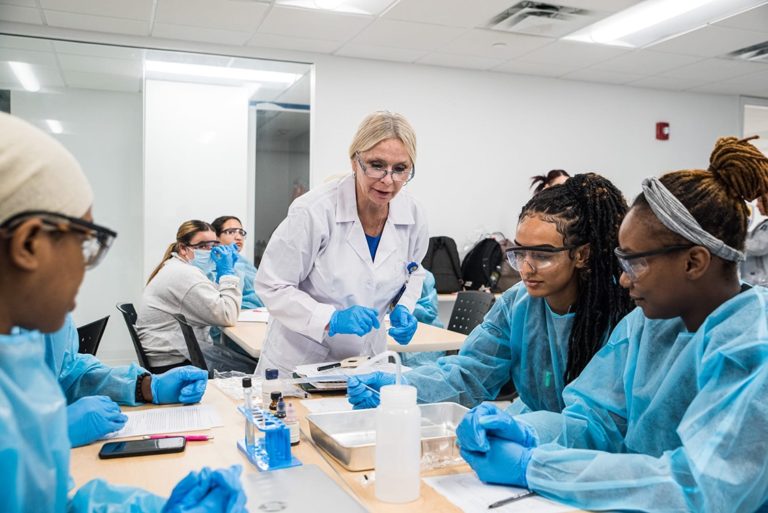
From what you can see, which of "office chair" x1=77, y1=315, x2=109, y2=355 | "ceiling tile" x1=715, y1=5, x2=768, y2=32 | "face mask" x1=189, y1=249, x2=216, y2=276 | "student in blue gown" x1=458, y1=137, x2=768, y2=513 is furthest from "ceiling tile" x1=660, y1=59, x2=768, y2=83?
"office chair" x1=77, y1=315, x2=109, y2=355

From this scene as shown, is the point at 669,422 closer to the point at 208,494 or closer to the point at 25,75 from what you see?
the point at 208,494

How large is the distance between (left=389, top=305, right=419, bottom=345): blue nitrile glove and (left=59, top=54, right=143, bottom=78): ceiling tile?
3.64m

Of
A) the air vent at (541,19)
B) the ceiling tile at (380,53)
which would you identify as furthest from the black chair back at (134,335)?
the air vent at (541,19)

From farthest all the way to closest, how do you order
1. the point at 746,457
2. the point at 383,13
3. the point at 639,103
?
the point at 639,103 < the point at 383,13 < the point at 746,457

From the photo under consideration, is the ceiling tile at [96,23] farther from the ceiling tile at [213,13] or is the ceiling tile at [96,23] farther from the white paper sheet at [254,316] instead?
the white paper sheet at [254,316]

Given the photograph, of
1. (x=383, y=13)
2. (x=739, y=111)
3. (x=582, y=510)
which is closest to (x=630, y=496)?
(x=582, y=510)

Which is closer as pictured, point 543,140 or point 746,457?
point 746,457

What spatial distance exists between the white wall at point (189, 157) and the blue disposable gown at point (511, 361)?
366 cm

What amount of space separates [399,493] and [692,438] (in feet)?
1.48

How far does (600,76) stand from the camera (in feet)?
19.2

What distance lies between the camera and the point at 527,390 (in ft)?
5.57

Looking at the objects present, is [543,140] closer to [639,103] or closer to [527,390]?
[639,103]

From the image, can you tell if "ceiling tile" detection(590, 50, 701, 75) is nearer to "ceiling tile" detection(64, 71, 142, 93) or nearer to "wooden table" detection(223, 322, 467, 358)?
"wooden table" detection(223, 322, 467, 358)

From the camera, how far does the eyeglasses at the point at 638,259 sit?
1126 mm
